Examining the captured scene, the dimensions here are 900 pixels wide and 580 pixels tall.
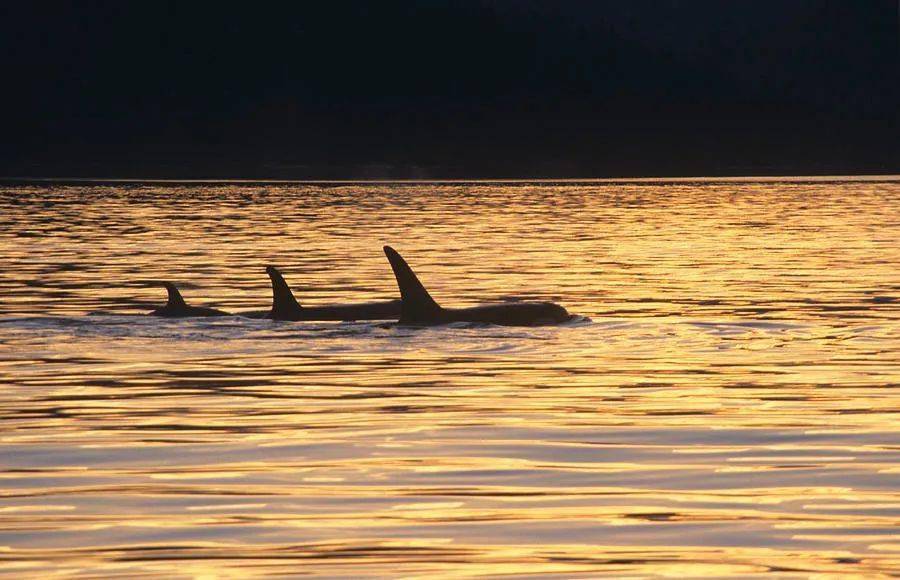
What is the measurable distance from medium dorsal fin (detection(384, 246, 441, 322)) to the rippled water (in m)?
0.36

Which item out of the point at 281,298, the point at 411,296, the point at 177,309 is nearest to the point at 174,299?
the point at 177,309

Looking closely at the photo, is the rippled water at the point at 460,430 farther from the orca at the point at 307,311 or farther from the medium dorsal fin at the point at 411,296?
the orca at the point at 307,311

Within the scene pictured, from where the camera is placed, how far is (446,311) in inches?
1155

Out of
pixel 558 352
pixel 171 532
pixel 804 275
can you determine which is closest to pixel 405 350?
pixel 558 352

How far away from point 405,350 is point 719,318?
264 inches

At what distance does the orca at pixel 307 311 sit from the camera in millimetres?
30172

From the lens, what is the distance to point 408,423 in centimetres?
1922

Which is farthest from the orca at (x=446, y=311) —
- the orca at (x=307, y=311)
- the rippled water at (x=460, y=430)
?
the orca at (x=307, y=311)

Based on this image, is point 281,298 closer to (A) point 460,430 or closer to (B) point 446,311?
(B) point 446,311

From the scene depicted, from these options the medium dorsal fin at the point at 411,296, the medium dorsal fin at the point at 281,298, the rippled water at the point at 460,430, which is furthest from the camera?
the medium dorsal fin at the point at 281,298

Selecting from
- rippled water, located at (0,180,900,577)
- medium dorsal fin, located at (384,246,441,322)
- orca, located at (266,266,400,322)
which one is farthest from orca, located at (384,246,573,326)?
orca, located at (266,266,400,322)

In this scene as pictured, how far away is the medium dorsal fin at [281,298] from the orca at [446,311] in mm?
1757

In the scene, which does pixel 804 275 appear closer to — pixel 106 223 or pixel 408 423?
pixel 408 423

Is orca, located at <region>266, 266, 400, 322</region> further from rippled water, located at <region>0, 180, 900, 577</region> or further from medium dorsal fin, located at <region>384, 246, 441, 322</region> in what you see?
medium dorsal fin, located at <region>384, 246, 441, 322</region>
